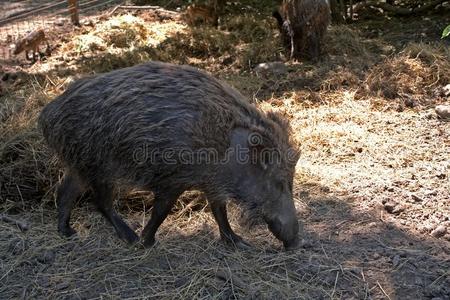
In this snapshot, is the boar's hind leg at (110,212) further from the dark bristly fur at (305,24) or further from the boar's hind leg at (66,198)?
the dark bristly fur at (305,24)

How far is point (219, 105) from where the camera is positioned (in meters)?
3.79

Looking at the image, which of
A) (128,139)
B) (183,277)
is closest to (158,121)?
(128,139)

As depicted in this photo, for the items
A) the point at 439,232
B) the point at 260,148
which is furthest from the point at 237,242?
the point at 439,232

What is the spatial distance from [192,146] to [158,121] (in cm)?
26

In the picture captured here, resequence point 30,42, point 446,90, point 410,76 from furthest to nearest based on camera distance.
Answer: point 30,42, point 410,76, point 446,90

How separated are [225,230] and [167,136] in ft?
2.80

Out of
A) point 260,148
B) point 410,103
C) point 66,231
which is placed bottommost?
point 410,103

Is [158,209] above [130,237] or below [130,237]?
above

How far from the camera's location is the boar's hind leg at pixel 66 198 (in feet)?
13.8

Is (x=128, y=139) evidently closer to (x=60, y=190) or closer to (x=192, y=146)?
(x=192, y=146)

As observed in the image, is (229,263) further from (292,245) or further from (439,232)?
(439,232)

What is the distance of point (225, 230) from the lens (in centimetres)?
410

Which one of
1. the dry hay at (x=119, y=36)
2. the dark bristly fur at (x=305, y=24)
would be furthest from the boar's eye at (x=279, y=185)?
the dry hay at (x=119, y=36)

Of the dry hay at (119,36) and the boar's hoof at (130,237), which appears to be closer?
the boar's hoof at (130,237)
